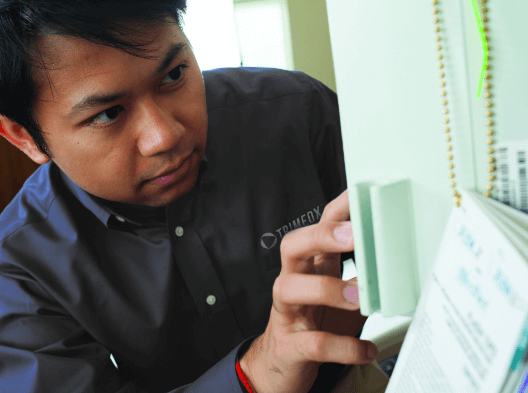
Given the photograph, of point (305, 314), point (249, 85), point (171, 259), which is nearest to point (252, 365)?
point (305, 314)

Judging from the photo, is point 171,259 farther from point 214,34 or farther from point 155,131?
point 214,34

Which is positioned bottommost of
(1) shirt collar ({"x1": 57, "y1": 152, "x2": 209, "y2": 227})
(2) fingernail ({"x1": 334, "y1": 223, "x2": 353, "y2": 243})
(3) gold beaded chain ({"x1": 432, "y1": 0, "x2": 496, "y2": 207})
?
(1) shirt collar ({"x1": 57, "y1": 152, "x2": 209, "y2": 227})

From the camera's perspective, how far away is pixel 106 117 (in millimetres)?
619

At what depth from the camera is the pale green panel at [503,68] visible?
0.83 feet

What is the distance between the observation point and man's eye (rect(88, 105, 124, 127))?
2.02 feet

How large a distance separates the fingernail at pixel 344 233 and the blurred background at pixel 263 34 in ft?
10.3

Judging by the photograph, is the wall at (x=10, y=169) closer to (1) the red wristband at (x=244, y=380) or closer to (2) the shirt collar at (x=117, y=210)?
(2) the shirt collar at (x=117, y=210)

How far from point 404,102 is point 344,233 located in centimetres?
16

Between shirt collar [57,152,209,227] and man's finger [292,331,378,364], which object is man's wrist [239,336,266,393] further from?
shirt collar [57,152,209,227]

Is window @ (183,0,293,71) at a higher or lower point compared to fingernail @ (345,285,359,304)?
higher

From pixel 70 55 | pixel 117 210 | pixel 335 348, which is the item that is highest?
pixel 70 55

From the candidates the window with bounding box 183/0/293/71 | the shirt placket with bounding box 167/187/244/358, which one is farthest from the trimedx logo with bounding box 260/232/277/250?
the window with bounding box 183/0/293/71

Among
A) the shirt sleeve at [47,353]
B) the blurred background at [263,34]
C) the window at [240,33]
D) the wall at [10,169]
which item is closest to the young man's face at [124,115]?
the shirt sleeve at [47,353]

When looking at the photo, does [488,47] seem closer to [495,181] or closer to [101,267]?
[495,181]
